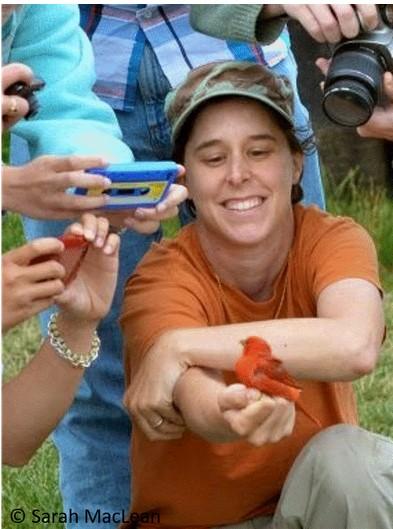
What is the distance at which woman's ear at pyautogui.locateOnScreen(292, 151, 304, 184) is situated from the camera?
106 inches

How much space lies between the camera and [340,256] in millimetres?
2578

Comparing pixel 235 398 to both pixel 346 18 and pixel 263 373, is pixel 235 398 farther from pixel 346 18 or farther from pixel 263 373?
pixel 346 18

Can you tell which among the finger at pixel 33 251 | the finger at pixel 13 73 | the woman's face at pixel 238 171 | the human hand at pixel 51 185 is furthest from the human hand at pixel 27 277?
the woman's face at pixel 238 171

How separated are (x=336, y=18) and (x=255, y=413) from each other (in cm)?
60

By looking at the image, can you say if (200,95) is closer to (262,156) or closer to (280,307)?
(262,156)

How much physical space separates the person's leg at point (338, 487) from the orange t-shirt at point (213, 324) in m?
0.08

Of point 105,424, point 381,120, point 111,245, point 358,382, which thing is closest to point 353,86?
point 381,120

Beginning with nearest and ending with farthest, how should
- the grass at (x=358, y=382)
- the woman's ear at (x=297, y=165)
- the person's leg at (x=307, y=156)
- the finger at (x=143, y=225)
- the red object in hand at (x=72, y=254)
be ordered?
1. the red object in hand at (x=72, y=254)
2. the finger at (x=143, y=225)
3. the woman's ear at (x=297, y=165)
4. the person's leg at (x=307, y=156)
5. the grass at (x=358, y=382)

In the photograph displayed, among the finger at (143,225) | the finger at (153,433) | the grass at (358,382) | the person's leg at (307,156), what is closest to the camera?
the finger at (143,225)

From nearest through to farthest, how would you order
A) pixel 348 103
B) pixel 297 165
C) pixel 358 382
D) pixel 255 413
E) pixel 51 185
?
pixel 255 413 < pixel 51 185 < pixel 348 103 < pixel 297 165 < pixel 358 382

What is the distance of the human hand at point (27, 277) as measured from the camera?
2.20m

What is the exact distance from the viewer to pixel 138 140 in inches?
109

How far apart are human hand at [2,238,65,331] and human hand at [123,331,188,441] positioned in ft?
1.00

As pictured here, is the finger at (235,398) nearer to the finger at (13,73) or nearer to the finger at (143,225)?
the finger at (143,225)
